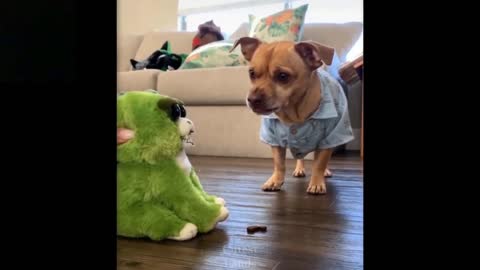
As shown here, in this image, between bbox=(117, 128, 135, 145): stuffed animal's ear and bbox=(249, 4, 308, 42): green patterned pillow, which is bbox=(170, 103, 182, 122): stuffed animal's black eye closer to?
bbox=(117, 128, 135, 145): stuffed animal's ear

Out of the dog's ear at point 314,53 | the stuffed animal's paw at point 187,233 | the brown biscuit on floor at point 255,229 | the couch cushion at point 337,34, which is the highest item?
the couch cushion at point 337,34

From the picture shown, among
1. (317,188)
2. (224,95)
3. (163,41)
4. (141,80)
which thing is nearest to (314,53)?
(317,188)

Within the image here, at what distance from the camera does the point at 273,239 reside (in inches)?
34.8

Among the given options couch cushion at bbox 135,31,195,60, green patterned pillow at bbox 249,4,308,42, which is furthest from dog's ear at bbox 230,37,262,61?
couch cushion at bbox 135,31,195,60

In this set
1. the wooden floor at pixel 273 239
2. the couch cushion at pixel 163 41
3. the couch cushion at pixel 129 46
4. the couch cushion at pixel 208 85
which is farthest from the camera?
the couch cushion at pixel 129 46

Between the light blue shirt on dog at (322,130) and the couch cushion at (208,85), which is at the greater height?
the couch cushion at (208,85)

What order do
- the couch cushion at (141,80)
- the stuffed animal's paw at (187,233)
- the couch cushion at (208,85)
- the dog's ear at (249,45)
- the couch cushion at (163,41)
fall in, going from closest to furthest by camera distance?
1. the stuffed animal's paw at (187,233)
2. the dog's ear at (249,45)
3. the couch cushion at (208,85)
4. the couch cushion at (141,80)
5. the couch cushion at (163,41)

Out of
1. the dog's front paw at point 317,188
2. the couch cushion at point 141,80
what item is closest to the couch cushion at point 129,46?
the couch cushion at point 141,80

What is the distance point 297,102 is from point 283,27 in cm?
121

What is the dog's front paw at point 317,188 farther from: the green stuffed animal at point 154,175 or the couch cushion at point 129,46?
the couch cushion at point 129,46

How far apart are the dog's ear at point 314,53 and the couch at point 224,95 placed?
2.82 ft

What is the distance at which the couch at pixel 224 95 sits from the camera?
2471 mm

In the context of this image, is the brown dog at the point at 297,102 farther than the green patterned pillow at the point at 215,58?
No
